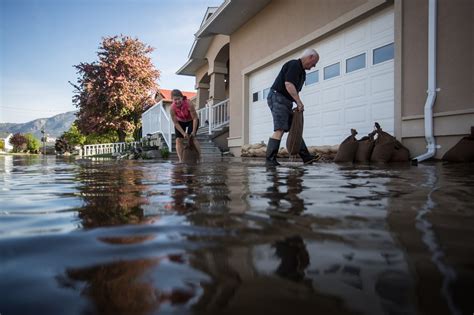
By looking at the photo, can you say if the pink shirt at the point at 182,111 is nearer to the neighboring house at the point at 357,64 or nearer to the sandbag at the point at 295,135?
the sandbag at the point at 295,135

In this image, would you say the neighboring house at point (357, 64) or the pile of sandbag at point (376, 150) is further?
the pile of sandbag at point (376, 150)

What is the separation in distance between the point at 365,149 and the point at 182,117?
3224mm

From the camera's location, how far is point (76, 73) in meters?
23.7

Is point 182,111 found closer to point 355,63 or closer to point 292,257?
point 355,63

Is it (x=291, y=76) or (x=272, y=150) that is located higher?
(x=291, y=76)

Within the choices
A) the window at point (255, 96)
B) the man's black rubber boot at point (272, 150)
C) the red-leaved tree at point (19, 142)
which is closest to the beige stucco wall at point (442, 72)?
the man's black rubber boot at point (272, 150)

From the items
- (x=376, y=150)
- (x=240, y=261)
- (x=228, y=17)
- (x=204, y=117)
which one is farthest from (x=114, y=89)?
(x=240, y=261)

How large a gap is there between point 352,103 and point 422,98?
167 centimetres

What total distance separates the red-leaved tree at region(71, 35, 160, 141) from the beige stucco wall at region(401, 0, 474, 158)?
65.9 feet

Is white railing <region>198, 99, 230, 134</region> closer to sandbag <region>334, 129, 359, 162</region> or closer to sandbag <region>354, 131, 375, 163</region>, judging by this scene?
sandbag <region>334, 129, 359, 162</region>

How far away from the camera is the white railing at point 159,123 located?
41.5 feet

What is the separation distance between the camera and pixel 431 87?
525 cm

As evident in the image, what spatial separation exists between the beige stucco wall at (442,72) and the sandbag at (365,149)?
1.83 feet

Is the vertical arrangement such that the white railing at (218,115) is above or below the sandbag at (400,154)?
above
